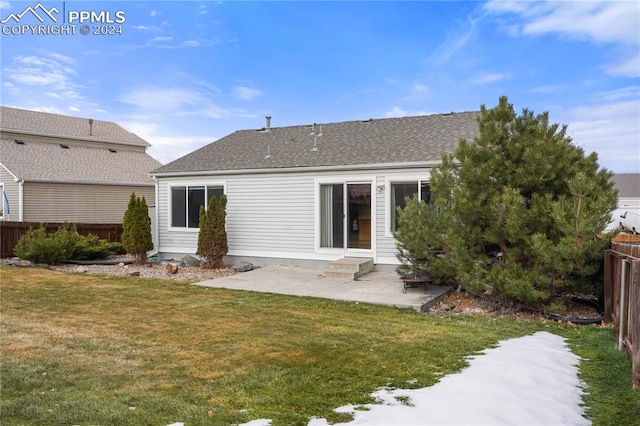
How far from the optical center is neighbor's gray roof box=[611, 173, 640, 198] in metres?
38.9

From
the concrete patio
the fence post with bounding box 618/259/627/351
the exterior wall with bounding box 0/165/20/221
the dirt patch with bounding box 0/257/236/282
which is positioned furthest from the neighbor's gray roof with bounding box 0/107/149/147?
the fence post with bounding box 618/259/627/351

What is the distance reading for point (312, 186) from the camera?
42.3ft

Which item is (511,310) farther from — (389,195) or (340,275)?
(389,195)

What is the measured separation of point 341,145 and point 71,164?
14443 millimetres

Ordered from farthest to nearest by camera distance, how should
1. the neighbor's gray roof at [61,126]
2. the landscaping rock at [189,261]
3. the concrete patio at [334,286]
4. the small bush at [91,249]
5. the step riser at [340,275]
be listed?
1. the neighbor's gray roof at [61,126]
2. the small bush at [91,249]
3. the landscaping rock at [189,261]
4. the step riser at [340,275]
5. the concrete patio at [334,286]

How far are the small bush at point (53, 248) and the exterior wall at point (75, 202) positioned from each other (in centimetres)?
567

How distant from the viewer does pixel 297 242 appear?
1313 centimetres

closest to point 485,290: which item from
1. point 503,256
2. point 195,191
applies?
point 503,256

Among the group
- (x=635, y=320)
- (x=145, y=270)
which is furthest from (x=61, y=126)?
(x=635, y=320)

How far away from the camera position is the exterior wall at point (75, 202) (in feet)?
64.2

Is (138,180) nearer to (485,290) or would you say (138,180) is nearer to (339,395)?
(485,290)

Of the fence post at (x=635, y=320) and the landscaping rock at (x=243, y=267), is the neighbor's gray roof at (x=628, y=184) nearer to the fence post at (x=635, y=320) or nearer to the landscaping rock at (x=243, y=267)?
the landscaping rock at (x=243, y=267)

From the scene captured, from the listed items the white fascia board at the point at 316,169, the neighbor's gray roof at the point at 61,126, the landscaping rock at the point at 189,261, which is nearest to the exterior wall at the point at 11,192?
the neighbor's gray roof at the point at 61,126

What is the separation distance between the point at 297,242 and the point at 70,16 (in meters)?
7.74
